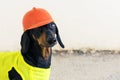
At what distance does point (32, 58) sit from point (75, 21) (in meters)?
1.28

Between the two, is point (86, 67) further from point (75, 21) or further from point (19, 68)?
point (19, 68)

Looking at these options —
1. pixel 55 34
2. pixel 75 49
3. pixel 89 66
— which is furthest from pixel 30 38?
pixel 75 49

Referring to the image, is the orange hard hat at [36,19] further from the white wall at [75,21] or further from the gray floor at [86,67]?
the white wall at [75,21]

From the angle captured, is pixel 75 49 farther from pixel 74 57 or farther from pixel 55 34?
pixel 55 34

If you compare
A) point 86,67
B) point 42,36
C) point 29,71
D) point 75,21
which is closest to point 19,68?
point 29,71

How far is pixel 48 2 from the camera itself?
3150mm

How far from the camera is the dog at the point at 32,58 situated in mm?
1947

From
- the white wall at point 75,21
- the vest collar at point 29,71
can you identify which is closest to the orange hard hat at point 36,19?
the vest collar at point 29,71

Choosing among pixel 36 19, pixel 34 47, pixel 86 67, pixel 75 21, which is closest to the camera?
pixel 36 19

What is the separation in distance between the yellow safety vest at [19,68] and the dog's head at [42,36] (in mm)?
75

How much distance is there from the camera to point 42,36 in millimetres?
1930

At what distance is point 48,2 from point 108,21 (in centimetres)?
55

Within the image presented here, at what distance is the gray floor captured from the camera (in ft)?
9.43

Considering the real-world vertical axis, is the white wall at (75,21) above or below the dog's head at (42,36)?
below
